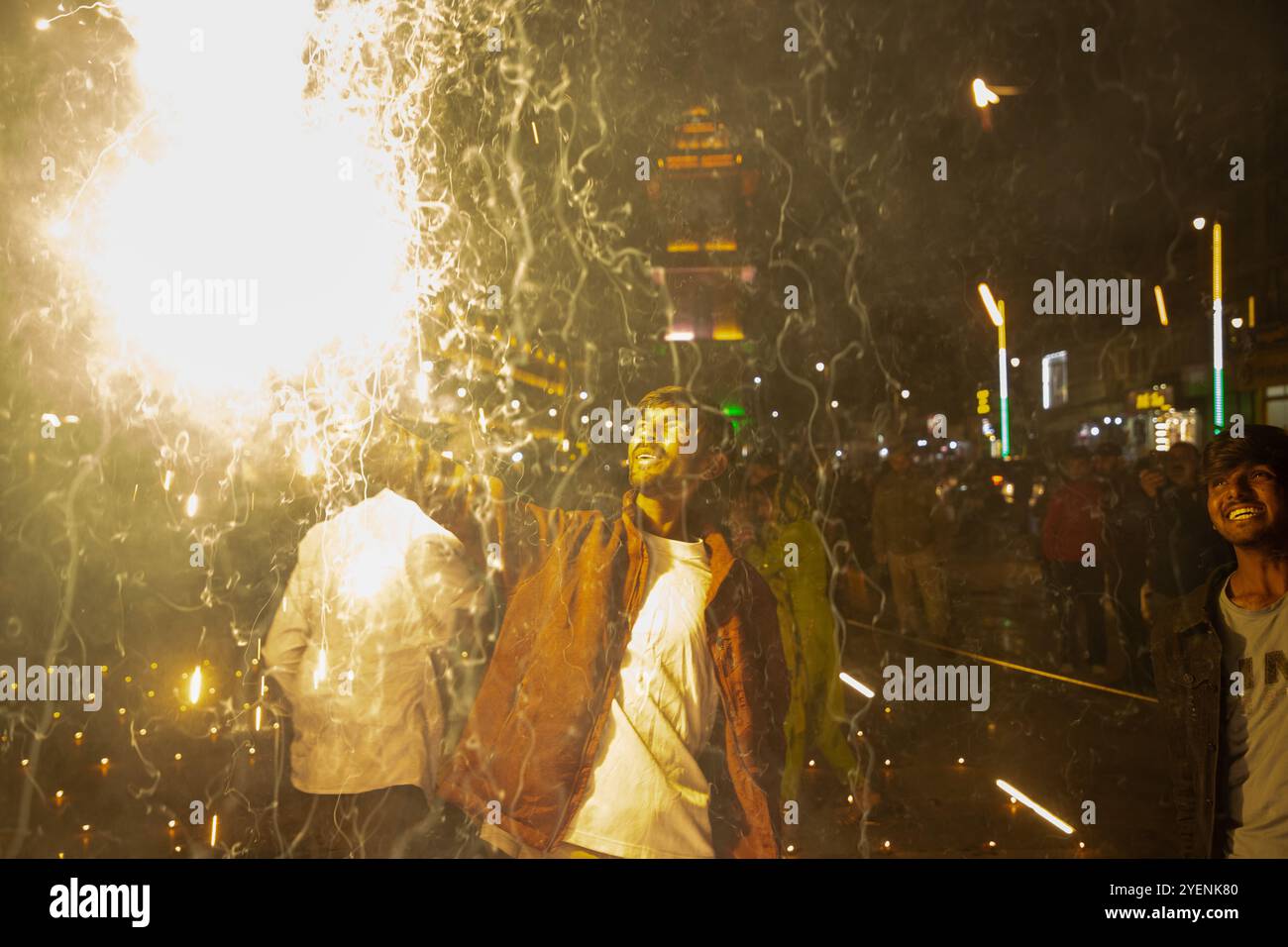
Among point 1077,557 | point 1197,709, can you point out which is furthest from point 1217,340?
point 1197,709

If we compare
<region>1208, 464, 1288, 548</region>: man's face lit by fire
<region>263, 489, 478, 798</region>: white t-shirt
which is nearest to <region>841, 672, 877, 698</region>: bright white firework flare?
<region>1208, 464, 1288, 548</region>: man's face lit by fire

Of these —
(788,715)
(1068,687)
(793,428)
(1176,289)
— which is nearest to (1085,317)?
(1176,289)

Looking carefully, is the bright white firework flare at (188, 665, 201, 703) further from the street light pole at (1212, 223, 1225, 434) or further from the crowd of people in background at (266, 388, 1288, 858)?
the street light pole at (1212, 223, 1225, 434)

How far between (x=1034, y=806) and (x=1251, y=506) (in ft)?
4.34

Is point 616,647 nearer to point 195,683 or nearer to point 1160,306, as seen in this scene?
point 195,683

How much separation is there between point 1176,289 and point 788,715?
2073 mm

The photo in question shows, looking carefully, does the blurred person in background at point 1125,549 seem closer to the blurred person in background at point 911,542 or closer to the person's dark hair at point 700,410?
the blurred person in background at point 911,542

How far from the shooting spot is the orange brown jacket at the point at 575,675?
2852 millimetres

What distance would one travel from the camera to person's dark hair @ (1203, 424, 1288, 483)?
2.54 m

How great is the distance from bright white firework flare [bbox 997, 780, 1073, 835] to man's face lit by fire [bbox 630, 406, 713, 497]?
1.54 m

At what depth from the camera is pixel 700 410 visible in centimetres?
302

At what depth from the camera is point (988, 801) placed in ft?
10.7
